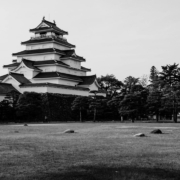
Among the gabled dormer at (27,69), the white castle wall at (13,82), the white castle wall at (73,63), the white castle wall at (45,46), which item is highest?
the white castle wall at (45,46)

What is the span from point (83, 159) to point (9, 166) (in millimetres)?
2277

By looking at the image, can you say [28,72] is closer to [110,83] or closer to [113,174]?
[110,83]

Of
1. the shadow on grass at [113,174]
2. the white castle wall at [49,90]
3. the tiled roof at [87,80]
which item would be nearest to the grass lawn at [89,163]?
the shadow on grass at [113,174]

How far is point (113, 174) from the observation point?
825 cm

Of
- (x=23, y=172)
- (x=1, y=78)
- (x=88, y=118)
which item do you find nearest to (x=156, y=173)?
(x=23, y=172)

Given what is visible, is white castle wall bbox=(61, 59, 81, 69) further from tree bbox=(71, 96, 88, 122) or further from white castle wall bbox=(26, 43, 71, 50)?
tree bbox=(71, 96, 88, 122)

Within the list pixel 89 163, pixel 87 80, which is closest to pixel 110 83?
pixel 87 80

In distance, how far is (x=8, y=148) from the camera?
12.9m

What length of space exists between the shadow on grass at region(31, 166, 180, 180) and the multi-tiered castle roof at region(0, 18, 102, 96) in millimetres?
43195

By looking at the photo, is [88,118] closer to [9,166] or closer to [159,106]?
[159,106]

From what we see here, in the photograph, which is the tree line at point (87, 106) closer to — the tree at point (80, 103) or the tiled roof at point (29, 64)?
the tree at point (80, 103)

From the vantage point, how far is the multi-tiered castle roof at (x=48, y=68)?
176ft

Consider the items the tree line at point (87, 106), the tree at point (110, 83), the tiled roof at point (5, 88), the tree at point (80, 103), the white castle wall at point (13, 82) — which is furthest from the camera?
the tree at point (110, 83)

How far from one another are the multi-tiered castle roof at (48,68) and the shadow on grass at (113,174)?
43.2 metres
